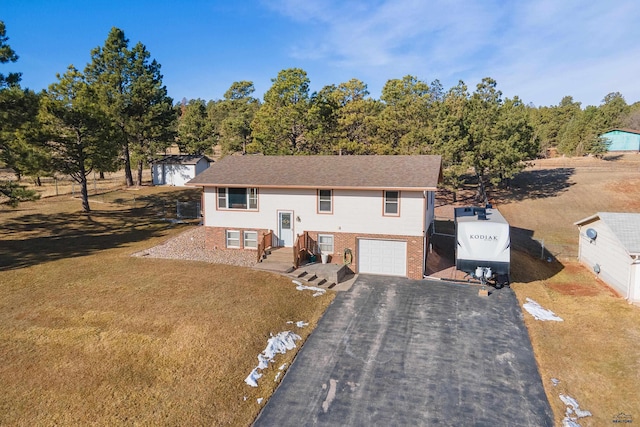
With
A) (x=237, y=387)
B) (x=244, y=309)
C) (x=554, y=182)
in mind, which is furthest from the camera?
(x=554, y=182)

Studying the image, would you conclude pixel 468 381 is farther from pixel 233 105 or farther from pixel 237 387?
pixel 233 105

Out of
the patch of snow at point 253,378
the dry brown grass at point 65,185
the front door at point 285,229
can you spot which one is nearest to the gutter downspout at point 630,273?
the front door at point 285,229

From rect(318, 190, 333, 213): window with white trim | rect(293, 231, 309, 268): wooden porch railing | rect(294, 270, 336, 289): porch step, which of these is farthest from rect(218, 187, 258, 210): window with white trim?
rect(294, 270, 336, 289): porch step

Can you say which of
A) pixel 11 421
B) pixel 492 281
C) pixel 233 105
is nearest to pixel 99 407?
pixel 11 421

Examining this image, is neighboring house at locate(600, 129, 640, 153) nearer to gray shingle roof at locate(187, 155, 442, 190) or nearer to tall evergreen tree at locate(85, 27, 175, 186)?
gray shingle roof at locate(187, 155, 442, 190)

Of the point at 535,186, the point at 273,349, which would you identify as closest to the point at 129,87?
the point at 273,349

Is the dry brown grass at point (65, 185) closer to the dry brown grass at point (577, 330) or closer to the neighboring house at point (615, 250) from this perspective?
the dry brown grass at point (577, 330)
